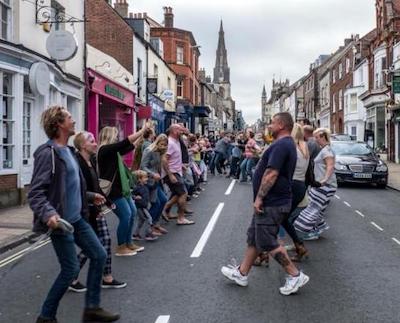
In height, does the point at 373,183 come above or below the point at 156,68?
below

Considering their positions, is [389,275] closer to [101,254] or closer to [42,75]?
[101,254]

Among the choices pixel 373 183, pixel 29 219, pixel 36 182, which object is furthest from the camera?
pixel 373 183

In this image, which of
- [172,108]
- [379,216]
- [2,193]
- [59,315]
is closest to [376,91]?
[172,108]

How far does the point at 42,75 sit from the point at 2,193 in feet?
10.2

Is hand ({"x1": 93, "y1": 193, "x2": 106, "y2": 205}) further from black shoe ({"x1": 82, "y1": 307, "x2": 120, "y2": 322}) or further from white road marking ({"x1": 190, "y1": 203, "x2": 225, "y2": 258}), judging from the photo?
white road marking ({"x1": 190, "y1": 203, "x2": 225, "y2": 258})

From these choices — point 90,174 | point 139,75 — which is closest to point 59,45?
point 90,174

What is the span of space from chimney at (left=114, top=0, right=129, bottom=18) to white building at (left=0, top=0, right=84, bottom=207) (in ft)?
69.7

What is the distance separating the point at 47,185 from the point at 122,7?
111 ft

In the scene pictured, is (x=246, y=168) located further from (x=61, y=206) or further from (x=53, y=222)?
(x=53, y=222)

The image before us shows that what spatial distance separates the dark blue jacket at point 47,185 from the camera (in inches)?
167

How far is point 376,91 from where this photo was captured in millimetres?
38188

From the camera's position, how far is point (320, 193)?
864 centimetres

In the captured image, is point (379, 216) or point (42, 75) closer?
point (379, 216)

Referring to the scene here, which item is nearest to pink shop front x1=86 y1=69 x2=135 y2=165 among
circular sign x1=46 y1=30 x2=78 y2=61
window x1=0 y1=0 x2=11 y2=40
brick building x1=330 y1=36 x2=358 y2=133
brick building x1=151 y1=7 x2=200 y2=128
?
circular sign x1=46 y1=30 x2=78 y2=61
